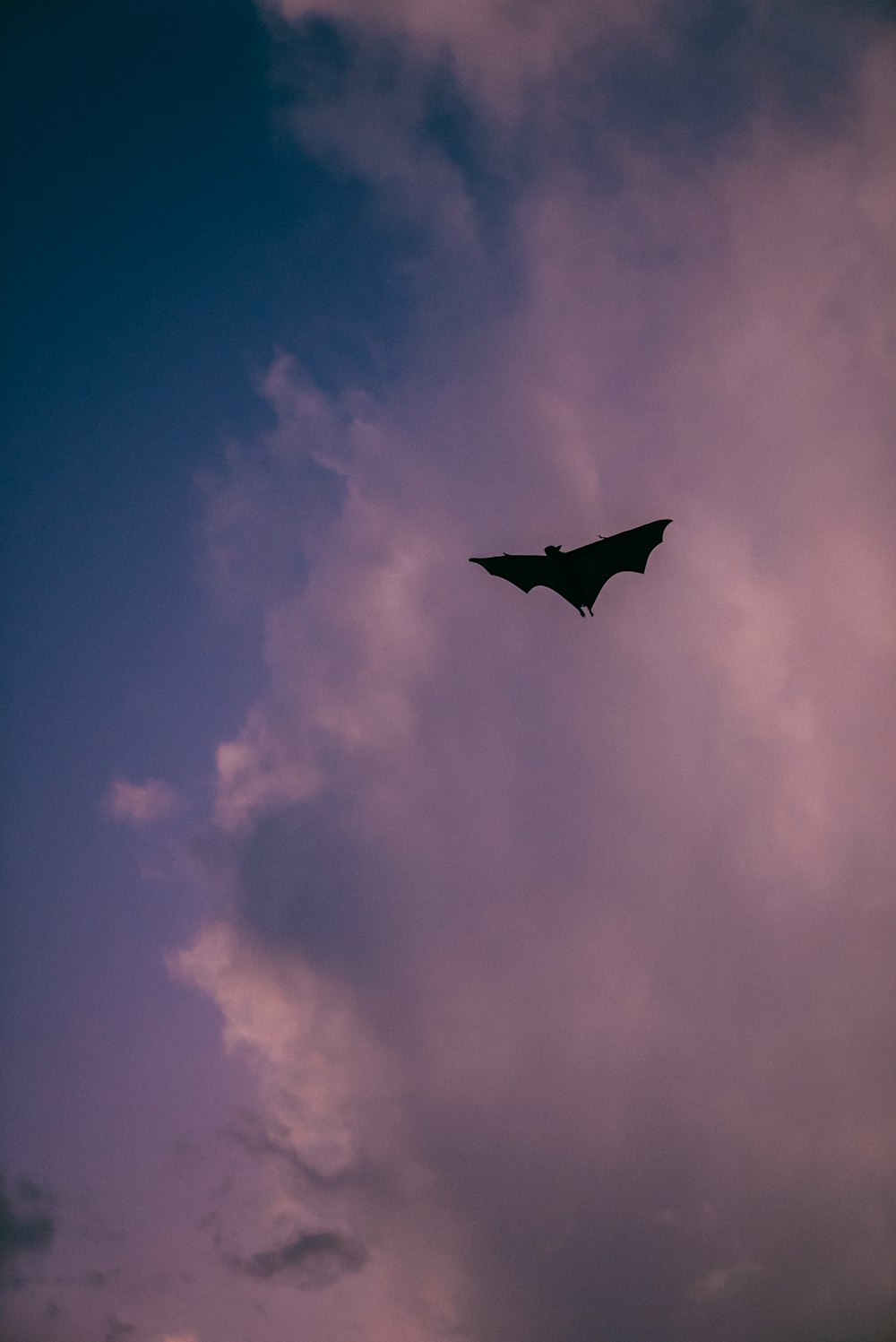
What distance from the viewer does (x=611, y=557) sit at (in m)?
35.3

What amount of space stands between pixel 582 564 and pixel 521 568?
2898 mm

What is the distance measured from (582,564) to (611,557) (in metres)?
1.34

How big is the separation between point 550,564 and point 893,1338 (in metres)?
255

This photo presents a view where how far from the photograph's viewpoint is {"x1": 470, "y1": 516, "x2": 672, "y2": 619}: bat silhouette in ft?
113

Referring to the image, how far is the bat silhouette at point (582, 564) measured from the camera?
3444 centimetres

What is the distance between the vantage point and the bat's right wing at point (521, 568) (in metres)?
35.6

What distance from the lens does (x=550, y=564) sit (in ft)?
116

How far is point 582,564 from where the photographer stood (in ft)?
117

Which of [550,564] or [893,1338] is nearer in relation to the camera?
[550,564]

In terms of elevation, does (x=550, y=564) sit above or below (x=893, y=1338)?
above

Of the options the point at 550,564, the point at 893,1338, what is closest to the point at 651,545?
the point at 550,564

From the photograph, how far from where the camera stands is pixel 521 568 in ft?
119

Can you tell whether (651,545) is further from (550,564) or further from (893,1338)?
(893,1338)

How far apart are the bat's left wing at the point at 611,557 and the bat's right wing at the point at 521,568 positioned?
137 centimetres
